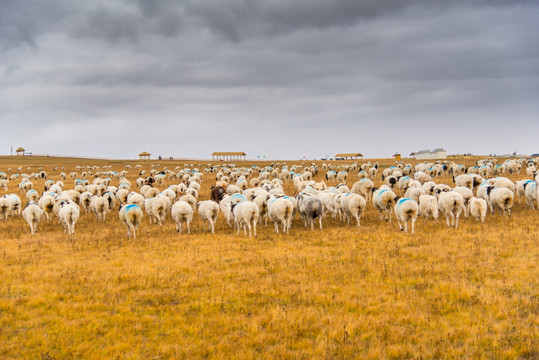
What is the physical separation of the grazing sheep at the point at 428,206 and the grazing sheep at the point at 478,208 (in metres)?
1.69

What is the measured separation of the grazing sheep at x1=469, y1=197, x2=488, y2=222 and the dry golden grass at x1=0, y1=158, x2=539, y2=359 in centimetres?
178

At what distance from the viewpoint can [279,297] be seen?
930 centimetres

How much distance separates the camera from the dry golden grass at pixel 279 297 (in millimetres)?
6949

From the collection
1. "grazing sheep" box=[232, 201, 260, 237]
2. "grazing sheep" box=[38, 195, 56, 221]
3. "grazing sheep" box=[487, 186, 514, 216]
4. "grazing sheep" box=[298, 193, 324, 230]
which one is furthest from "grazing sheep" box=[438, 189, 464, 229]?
"grazing sheep" box=[38, 195, 56, 221]

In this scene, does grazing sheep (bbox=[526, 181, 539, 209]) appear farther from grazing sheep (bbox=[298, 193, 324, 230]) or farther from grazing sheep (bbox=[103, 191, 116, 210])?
grazing sheep (bbox=[103, 191, 116, 210])

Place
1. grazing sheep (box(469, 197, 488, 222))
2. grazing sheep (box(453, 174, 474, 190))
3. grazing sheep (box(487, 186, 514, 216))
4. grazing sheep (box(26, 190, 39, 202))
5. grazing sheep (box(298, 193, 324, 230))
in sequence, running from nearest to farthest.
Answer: grazing sheep (box(469, 197, 488, 222))
grazing sheep (box(298, 193, 324, 230))
grazing sheep (box(487, 186, 514, 216))
grazing sheep (box(453, 174, 474, 190))
grazing sheep (box(26, 190, 39, 202))

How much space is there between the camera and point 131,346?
705 cm

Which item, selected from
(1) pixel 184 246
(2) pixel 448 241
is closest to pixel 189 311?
(1) pixel 184 246

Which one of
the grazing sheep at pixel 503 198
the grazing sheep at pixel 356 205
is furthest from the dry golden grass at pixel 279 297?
the grazing sheep at pixel 503 198

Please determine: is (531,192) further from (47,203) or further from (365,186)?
(47,203)

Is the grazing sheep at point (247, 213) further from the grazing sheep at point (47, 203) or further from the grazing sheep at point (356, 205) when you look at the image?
the grazing sheep at point (47, 203)

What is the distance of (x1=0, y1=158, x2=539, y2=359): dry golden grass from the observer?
22.8ft

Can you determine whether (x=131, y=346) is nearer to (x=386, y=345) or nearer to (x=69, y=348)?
(x=69, y=348)

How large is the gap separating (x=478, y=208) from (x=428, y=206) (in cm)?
231
